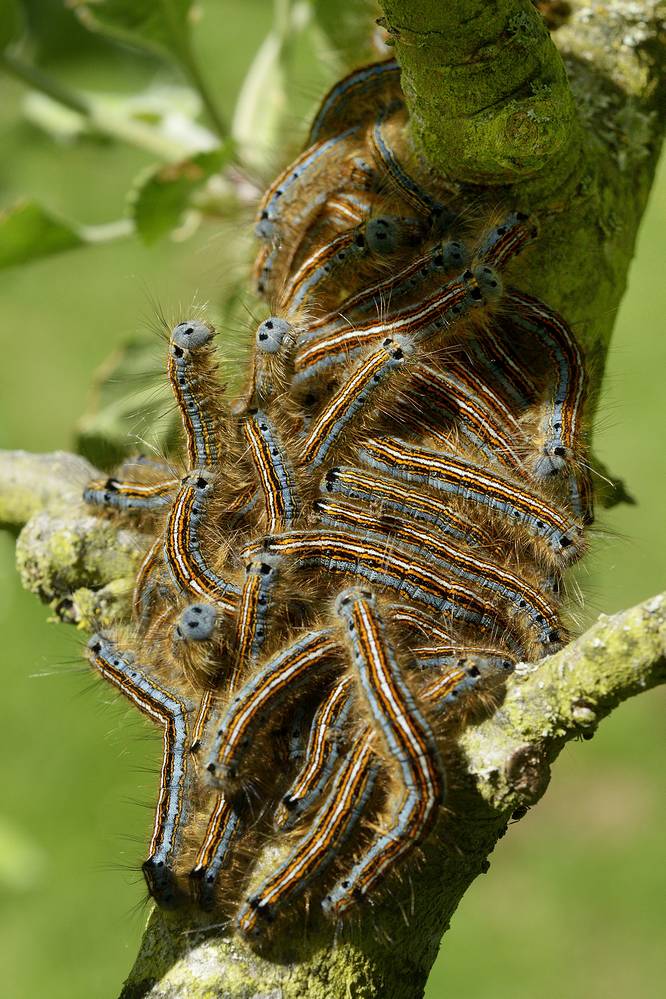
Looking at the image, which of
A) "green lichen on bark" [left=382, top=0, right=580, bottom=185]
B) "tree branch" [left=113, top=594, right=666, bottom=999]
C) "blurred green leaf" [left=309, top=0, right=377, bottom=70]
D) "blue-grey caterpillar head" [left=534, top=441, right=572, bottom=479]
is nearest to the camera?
"tree branch" [left=113, top=594, right=666, bottom=999]

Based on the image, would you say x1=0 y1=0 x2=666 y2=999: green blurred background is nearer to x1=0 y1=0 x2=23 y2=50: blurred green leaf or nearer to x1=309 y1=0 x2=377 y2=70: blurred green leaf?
x1=0 y1=0 x2=23 y2=50: blurred green leaf

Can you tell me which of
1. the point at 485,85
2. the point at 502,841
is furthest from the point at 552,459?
the point at 502,841

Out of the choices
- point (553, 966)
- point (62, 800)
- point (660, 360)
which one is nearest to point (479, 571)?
point (553, 966)

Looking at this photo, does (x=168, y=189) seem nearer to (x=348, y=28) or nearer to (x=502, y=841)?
(x=348, y=28)

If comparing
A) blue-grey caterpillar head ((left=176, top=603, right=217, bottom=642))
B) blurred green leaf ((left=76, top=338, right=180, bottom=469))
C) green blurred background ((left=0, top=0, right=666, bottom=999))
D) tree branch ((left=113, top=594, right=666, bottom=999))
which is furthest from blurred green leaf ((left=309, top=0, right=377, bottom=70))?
tree branch ((left=113, top=594, right=666, bottom=999))

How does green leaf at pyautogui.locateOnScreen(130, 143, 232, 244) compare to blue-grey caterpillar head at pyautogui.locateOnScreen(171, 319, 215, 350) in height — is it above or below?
above
